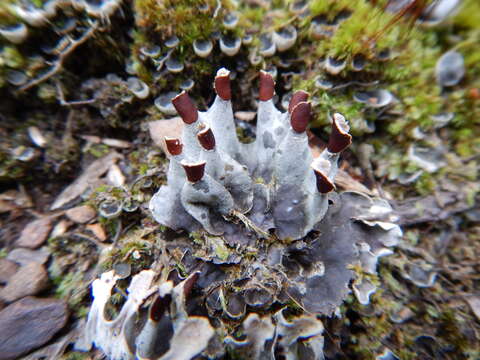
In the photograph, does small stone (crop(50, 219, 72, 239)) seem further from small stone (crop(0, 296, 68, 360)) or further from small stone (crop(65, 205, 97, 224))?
small stone (crop(0, 296, 68, 360))

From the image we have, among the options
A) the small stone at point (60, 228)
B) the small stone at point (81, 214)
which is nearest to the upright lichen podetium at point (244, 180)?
the small stone at point (81, 214)

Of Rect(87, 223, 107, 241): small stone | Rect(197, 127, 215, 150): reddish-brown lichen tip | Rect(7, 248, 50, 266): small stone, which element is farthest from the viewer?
Rect(87, 223, 107, 241): small stone

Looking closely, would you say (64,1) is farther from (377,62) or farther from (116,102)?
(377,62)

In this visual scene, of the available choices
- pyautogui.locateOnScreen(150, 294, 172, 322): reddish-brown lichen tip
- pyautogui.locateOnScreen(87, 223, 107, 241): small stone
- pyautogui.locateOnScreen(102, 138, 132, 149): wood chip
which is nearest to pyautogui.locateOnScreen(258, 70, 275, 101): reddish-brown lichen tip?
pyautogui.locateOnScreen(150, 294, 172, 322): reddish-brown lichen tip

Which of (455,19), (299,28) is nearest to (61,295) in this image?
(299,28)

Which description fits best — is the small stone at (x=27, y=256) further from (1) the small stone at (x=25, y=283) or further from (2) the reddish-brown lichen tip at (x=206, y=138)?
(2) the reddish-brown lichen tip at (x=206, y=138)

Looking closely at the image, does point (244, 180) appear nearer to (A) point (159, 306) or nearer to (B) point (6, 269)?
(A) point (159, 306)
